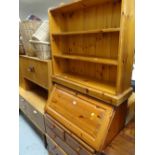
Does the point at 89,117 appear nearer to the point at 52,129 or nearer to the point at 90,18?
the point at 52,129

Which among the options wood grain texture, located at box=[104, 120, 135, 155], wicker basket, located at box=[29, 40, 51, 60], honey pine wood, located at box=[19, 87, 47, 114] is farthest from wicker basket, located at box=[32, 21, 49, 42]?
wood grain texture, located at box=[104, 120, 135, 155]

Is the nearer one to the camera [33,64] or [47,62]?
[47,62]

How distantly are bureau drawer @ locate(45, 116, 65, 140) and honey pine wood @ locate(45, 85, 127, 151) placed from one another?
0.24 ft

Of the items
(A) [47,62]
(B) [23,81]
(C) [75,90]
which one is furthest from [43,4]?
(C) [75,90]

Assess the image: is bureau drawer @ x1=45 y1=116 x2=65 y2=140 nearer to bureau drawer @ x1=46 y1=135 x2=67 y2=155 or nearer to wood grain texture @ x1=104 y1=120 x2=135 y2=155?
bureau drawer @ x1=46 y1=135 x2=67 y2=155

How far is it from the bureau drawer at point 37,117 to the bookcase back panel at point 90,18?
3.33 ft

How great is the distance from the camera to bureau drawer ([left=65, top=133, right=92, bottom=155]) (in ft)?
4.10

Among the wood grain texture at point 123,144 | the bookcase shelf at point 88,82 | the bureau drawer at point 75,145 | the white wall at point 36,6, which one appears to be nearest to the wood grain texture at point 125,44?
the bookcase shelf at point 88,82

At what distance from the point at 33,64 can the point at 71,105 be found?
928 mm

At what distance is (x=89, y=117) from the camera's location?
130 cm

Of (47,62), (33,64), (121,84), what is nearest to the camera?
(121,84)

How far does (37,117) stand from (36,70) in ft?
1.98
